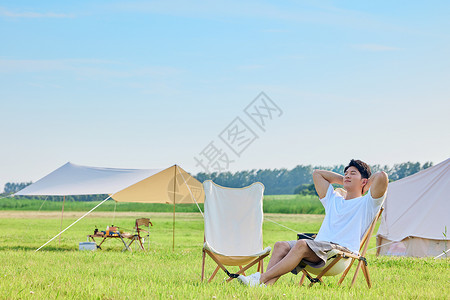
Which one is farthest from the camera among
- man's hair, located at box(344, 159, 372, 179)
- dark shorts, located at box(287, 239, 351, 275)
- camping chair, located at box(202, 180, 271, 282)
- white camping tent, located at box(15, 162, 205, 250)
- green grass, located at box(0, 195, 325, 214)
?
green grass, located at box(0, 195, 325, 214)

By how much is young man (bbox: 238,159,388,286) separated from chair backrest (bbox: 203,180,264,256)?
82 centimetres

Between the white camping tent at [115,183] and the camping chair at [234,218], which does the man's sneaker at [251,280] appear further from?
the white camping tent at [115,183]

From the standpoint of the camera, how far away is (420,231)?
22.6 feet

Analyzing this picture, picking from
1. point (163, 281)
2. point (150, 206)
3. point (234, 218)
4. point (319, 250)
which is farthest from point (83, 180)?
point (150, 206)

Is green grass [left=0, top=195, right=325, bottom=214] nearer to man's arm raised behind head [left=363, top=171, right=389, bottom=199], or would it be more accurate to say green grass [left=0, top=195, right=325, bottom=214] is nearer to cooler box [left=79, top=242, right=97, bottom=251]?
cooler box [left=79, top=242, right=97, bottom=251]

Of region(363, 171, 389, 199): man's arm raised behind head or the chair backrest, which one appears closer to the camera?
region(363, 171, 389, 199): man's arm raised behind head

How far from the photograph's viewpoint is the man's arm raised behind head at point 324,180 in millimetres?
3844

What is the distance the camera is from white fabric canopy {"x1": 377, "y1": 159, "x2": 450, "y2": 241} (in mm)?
6805

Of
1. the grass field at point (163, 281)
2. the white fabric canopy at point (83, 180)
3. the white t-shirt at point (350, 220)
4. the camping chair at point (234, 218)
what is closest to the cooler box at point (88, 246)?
the white fabric canopy at point (83, 180)

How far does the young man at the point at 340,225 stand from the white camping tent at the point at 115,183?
4.03 meters

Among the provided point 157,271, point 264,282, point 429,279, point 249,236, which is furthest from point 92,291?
point 429,279

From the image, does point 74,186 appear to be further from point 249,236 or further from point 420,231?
point 420,231

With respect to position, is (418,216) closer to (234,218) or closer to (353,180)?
(234,218)

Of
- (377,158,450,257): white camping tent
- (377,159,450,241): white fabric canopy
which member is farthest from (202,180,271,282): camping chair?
(377,159,450,241): white fabric canopy
